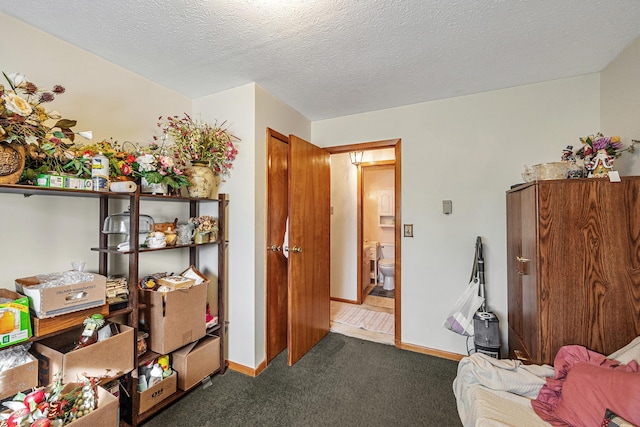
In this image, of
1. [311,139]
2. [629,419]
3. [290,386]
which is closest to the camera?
[629,419]

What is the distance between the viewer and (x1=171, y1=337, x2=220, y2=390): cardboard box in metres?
1.87

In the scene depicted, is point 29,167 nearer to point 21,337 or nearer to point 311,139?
point 21,337

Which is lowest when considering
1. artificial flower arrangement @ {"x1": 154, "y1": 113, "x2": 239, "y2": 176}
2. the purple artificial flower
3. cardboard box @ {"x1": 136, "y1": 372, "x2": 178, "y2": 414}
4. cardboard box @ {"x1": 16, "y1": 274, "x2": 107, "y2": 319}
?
cardboard box @ {"x1": 136, "y1": 372, "x2": 178, "y2": 414}

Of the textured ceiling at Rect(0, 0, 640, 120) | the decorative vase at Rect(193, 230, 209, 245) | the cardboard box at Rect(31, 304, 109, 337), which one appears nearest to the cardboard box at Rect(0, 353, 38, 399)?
the cardboard box at Rect(31, 304, 109, 337)

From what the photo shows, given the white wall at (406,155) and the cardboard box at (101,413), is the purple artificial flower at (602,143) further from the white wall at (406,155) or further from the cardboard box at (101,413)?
the cardboard box at (101,413)

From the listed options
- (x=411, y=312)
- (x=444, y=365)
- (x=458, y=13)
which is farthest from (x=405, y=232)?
(x=458, y=13)

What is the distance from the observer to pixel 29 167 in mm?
1328

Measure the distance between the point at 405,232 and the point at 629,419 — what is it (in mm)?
1764

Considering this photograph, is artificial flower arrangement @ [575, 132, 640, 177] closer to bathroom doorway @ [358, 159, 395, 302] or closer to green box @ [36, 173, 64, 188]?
green box @ [36, 173, 64, 188]

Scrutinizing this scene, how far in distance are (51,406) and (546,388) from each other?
2.33 meters

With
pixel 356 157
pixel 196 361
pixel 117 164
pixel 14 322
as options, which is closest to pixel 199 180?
pixel 117 164

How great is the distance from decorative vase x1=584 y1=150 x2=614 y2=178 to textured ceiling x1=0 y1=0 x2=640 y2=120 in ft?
2.44

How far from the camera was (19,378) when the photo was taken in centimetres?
119

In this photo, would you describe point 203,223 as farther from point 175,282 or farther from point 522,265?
point 522,265
